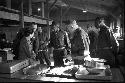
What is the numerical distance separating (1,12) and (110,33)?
17.7 ft

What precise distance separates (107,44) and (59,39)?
77.8 inches

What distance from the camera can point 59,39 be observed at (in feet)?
18.8

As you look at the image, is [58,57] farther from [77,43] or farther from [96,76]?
[96,76]

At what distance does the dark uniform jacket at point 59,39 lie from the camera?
5383 millimetres

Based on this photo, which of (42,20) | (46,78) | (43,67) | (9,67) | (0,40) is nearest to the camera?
(46,78)

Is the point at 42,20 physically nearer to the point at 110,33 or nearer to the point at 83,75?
the point at 110,33

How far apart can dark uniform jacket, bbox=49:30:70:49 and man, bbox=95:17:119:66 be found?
3.97ft

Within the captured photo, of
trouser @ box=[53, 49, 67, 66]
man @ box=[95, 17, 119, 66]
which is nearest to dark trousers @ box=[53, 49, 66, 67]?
trouser @ box=[53, 49, 67, 66]

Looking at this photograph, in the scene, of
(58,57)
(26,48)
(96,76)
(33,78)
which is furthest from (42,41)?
(96,76)

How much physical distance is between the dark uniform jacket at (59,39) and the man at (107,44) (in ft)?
3.97

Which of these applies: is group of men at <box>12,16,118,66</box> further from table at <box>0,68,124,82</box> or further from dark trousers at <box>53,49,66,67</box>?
table at <box>0,68,124,82</box>

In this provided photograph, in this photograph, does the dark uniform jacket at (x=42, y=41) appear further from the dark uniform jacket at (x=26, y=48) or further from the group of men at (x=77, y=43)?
the dark uniform jacket at (x=26, y=48)

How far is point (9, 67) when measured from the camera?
109 inches

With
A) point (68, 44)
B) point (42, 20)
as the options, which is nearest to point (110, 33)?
point (68, 44)
